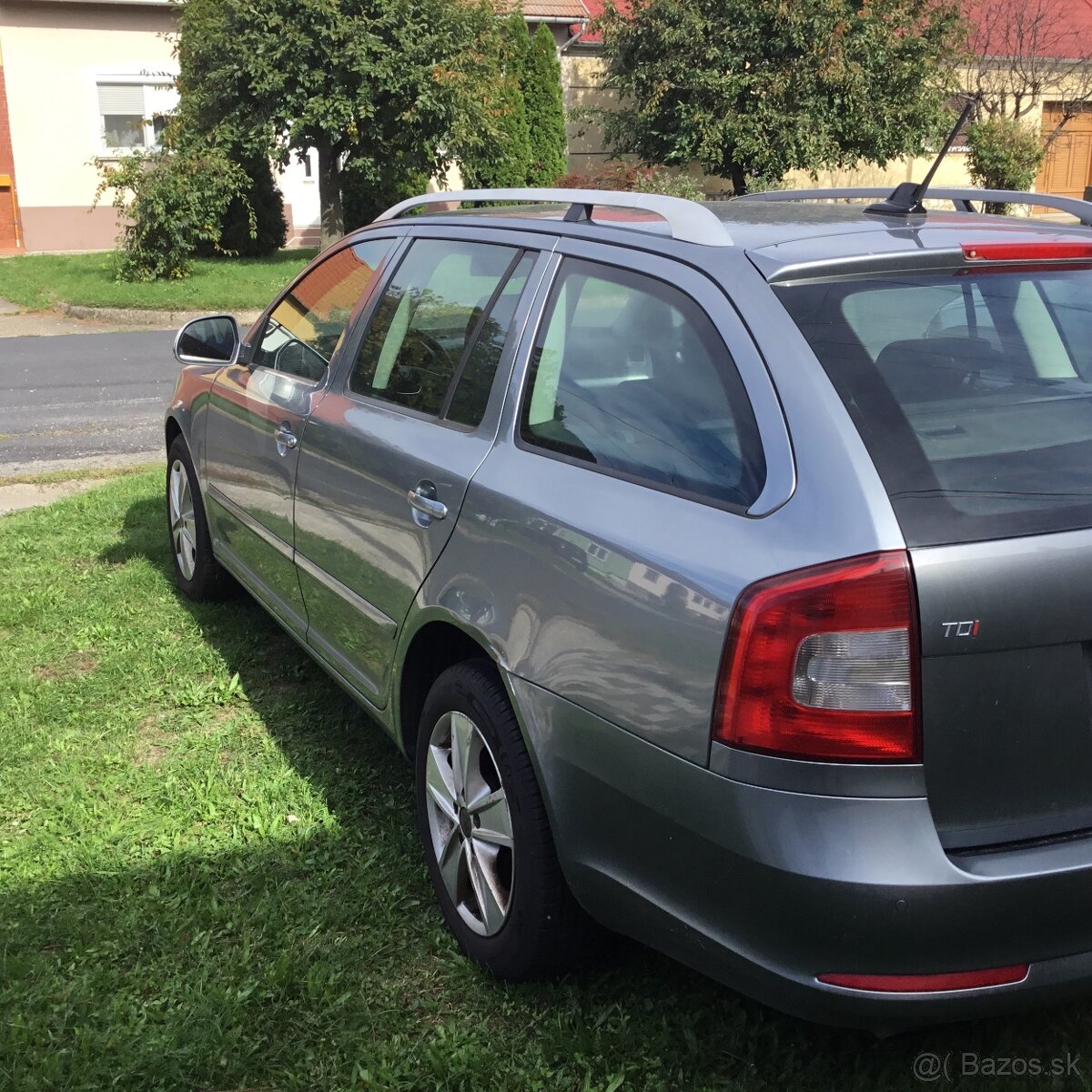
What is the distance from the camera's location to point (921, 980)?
80.7 inches

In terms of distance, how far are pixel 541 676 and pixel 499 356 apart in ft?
2.98

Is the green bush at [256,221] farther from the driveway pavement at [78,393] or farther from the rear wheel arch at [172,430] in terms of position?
the rear wheel arch at [172,430]

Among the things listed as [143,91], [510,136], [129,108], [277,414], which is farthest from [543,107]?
[277,414]

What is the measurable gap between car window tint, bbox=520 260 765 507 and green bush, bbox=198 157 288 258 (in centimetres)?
1892

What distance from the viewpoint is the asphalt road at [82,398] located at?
9.01 metres

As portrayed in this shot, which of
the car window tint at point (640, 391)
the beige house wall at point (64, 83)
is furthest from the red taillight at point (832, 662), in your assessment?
the beige house wall at point (64, 83)

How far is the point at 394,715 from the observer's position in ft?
11.1

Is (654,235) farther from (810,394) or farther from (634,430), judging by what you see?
(810,394)

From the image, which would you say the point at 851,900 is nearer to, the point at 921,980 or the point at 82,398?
the point at 921,980

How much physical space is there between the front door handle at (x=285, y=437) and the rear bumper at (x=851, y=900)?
2.10m

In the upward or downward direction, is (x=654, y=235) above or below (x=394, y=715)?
above

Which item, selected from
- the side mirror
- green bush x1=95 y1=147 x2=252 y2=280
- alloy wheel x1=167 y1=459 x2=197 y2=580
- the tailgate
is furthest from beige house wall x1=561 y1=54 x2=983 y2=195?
the tailgate

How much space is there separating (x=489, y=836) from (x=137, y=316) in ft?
49.6

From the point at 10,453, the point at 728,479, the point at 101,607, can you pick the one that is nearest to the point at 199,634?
the point at 101,607
